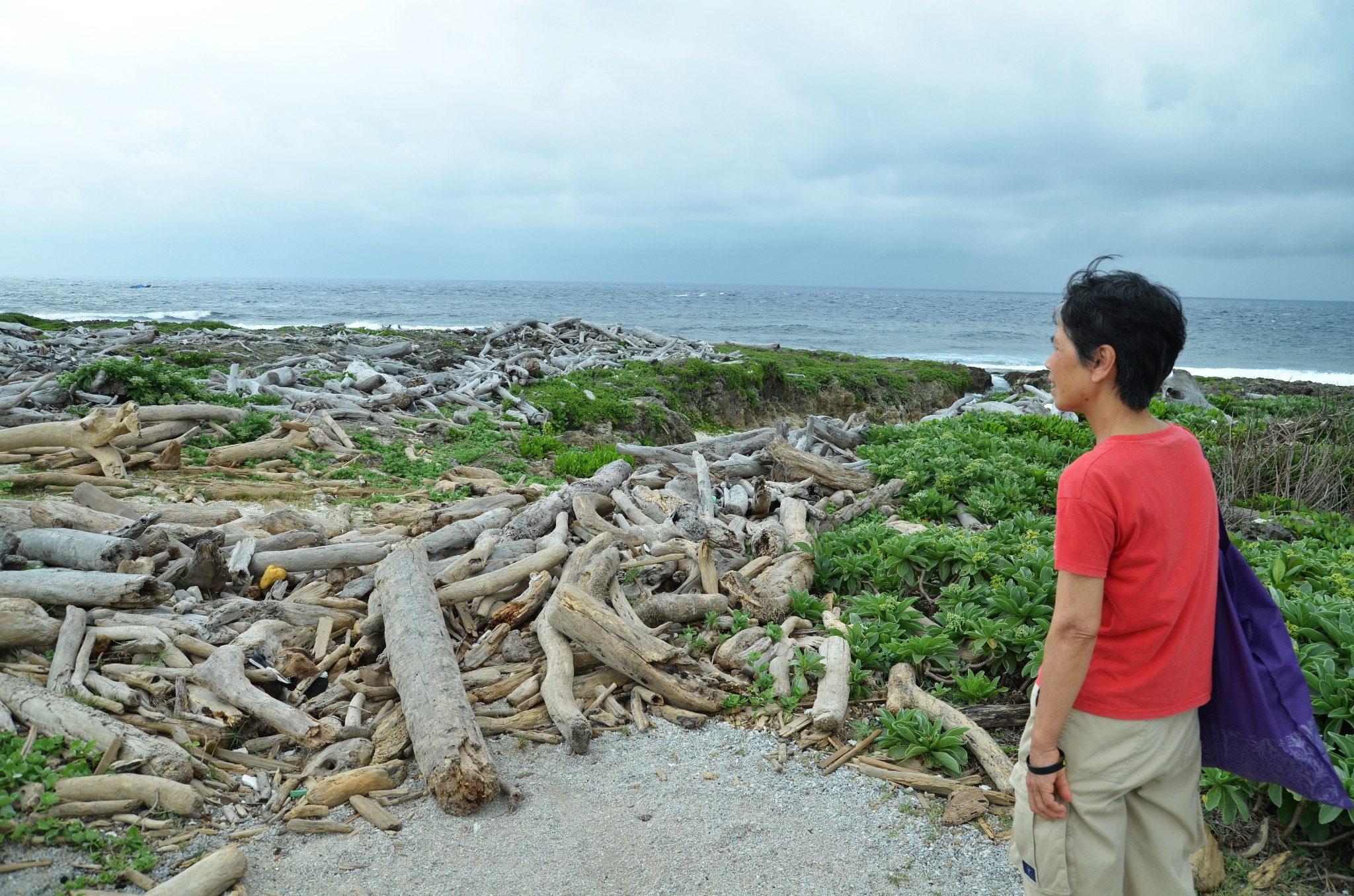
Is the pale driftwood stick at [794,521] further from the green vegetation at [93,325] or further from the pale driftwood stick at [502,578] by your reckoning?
the green vegetation at [93,325]

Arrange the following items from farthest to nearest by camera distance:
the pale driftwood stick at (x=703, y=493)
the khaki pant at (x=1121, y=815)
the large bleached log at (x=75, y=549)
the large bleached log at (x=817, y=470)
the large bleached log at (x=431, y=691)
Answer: the large bleached log at (x=817, y=470)
the pale driftwood stick at (x=703, y=493)
the large bleached log at (x=75, y=549)
the large bleached log at (x=431, y=691)
the khaki pant at (x=1121, y=815)

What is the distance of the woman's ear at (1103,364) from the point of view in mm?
2494

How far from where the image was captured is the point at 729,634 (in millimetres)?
6473

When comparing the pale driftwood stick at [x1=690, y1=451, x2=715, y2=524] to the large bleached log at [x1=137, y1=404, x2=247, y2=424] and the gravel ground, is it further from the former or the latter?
the large bleached log at [x1=137, y1=404, x2=247, y2=424]

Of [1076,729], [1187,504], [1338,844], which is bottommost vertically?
[1338,844]

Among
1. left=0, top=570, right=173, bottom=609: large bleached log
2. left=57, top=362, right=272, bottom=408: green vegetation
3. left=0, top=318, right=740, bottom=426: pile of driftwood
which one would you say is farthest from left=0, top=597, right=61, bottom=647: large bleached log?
left=57, top=362, right=272, bottom=408: green vegetation

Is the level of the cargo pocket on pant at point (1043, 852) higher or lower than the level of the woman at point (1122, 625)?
lower

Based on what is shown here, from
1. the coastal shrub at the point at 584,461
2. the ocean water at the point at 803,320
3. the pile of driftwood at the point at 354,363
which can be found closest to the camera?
the coastal shrub at the point at 584,461

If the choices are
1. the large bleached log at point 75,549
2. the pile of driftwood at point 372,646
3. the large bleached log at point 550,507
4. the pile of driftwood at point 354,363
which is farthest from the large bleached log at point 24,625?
the pile of driftwood at point 354,363

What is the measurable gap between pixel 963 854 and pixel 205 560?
6.10m

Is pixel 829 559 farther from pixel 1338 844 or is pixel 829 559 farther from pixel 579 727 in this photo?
pixel 1338 844

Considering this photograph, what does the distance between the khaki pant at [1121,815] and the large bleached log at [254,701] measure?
4.30m

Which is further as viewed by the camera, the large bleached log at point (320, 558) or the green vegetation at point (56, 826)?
the large bleached log at point (320, 558)

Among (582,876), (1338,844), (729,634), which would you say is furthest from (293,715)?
(1338,844)
